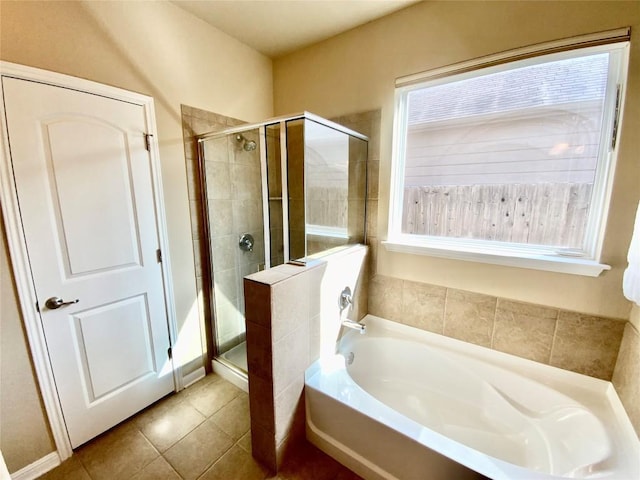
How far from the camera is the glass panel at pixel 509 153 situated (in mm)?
1381

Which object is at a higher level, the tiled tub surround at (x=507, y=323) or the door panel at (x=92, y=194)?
the door panel at (x=92, y=194)

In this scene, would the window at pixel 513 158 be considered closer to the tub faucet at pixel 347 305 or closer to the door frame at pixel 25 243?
the tub faucet at pixel 347 305

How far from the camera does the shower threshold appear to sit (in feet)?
6.53

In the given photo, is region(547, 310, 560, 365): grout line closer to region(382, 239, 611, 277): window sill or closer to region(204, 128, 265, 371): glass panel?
region(382, 239, 611, 277): window sill

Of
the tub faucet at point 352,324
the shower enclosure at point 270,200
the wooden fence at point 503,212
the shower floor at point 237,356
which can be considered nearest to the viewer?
the wooden fence at point 503,212

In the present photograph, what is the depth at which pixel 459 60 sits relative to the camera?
1.57 m

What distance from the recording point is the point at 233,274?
2.22m

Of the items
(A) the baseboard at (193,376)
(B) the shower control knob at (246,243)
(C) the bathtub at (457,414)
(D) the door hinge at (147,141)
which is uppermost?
(D) the door hinge at (147,141)

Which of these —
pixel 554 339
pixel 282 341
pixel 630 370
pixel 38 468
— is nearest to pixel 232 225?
pixel 282 341

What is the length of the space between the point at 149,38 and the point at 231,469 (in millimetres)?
2561

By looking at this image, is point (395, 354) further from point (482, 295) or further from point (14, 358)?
point (14, 358)

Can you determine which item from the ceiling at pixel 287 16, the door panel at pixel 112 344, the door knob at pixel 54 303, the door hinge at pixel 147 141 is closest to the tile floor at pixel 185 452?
the door panel at pixel 112 344

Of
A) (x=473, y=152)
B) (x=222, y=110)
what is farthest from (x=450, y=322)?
(x=222, y=110)

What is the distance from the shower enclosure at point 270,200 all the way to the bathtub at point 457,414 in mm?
809
